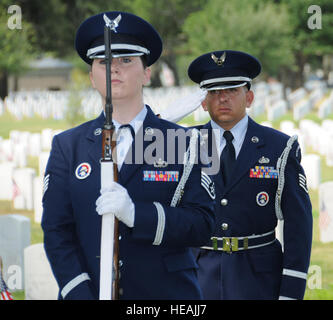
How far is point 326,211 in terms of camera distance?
905cm

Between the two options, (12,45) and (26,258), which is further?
(12,45)

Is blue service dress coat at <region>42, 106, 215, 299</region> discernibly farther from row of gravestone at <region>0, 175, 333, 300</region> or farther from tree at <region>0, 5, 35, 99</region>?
tree at <region>0, 5, 35, 99</region>

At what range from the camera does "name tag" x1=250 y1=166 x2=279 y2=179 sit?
4.35 metres

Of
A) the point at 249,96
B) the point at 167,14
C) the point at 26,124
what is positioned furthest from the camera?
the point at 167,14

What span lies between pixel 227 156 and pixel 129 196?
1.71m

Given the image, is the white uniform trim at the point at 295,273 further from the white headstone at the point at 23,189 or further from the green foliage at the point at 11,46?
the green foliage at the point at 11,46

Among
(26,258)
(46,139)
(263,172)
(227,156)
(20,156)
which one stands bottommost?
(26,258)

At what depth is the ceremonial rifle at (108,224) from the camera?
2684 mm

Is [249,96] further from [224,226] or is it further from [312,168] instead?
[312,168]

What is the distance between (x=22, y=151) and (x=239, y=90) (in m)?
12.7

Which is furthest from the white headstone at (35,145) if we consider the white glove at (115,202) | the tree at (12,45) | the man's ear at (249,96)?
the white glove at (115,202)

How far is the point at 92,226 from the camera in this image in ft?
9.68

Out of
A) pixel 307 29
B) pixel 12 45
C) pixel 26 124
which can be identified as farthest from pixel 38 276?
pixel 307 29

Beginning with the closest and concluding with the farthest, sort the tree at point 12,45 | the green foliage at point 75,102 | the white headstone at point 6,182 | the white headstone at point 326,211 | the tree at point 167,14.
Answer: the white headstone at point 326,211, the white headstone at point 6,182, the green foliage at point 75,102, the tree at point 12,45, the tree at point 167,14
